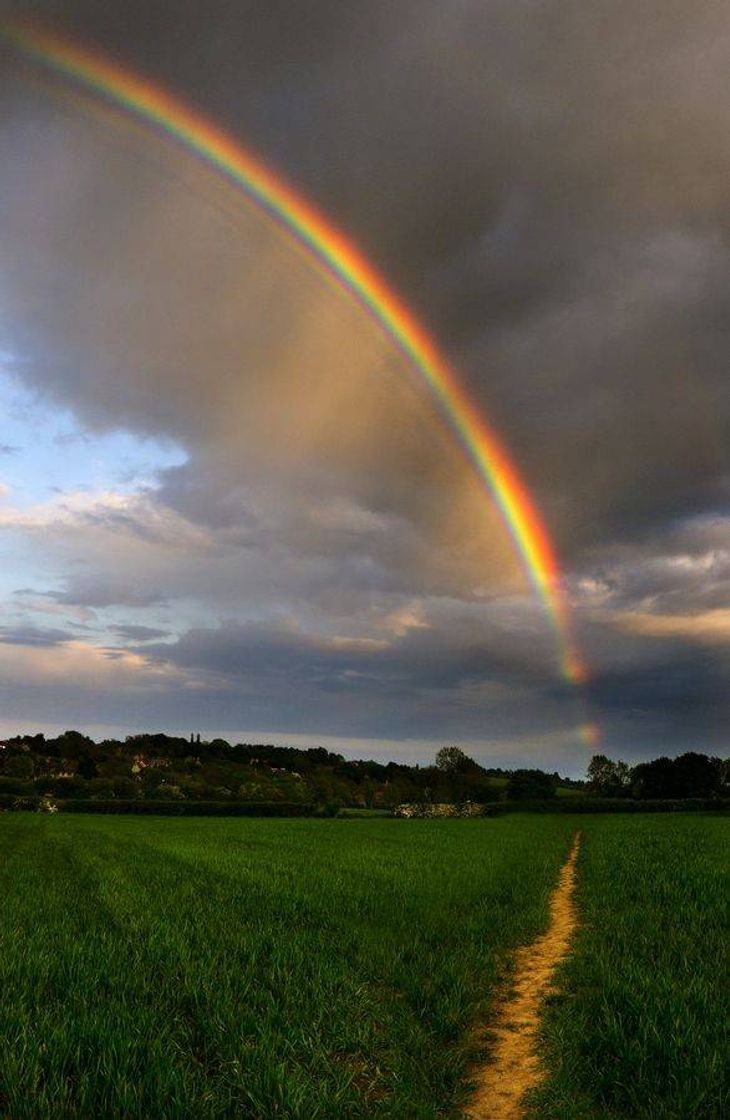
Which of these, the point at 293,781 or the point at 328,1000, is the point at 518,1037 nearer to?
the point at 328,1000

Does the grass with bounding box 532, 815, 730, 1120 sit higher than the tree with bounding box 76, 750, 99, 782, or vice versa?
the grass with bounding box 532, 815, 730, 1120

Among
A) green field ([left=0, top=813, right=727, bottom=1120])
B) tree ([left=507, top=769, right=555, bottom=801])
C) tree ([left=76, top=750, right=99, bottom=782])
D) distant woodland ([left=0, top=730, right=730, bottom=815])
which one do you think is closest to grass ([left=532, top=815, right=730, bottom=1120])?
green field ([left=0, top=813, right=727, bottom=1120])

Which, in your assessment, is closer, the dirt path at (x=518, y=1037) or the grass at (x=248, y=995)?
the grass at (x=248, y=995)

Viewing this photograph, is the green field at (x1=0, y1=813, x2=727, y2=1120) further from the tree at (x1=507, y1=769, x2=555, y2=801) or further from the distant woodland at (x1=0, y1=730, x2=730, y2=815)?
the tree at (x1=507, y1=769, x2=555, y2=801)

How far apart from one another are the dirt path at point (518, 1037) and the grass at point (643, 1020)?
0.20 metres

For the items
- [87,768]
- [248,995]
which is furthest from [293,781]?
[248,995]

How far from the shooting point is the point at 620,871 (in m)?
20.7

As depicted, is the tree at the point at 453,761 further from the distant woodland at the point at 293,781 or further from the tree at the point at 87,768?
the tree at the point at 87,768

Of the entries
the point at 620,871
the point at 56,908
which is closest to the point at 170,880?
the point at 56,908

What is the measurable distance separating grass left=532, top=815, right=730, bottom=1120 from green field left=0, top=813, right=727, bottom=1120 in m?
0.03

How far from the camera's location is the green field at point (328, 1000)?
5395 millimetres

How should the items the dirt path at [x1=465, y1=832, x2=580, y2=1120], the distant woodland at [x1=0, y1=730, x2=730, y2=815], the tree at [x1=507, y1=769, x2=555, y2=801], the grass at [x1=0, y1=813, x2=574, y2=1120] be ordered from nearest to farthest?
the grass at [x1=0, y1=813, x2=574, y2=1120] < the dirt path at [x1=465, y1=832, x2=580, y2=1120] < the distant woodland at [x1=0, y1=730, x2=730, y2=815] < the tree at [x1=507, y1=769, x2=555, y2=801]

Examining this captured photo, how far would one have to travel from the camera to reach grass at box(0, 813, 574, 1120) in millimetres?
5344

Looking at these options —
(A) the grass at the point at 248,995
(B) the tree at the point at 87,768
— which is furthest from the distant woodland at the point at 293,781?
(A) the grass at the point at 248,995
